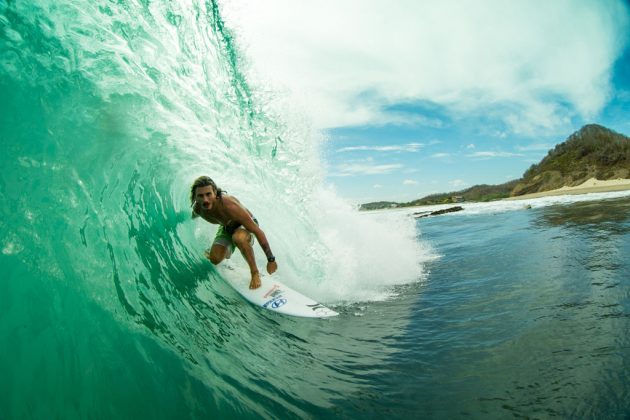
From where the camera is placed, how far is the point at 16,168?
3512 mm

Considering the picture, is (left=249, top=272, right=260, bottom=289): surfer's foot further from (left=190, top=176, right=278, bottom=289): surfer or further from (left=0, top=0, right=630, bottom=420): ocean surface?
(left=0, top=0, right=630, bottom=420): ocean surface

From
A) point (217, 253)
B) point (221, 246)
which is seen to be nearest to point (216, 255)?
point (217, 253)

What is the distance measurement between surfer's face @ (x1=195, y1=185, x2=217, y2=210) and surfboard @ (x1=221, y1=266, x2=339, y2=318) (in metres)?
1.55

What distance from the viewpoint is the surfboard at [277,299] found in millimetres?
5398

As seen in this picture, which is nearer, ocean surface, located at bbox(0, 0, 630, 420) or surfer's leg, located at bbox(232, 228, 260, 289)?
ocean surface, located at bbox(0, 0, 630, 420)

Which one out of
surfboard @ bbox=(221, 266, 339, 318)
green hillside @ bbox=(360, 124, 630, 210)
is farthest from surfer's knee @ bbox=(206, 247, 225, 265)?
green hillside @ bbox=(360, 124, 630, 210)

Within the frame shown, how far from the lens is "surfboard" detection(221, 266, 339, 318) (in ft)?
17.7

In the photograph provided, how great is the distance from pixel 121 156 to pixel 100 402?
3.66 meters

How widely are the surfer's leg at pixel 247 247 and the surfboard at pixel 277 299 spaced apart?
14 cm

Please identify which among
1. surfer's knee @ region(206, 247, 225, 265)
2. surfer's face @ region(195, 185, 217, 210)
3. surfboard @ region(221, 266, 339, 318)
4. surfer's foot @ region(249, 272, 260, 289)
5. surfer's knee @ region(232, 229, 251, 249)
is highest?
surfer's face @ region(195, 185, 217, 210)

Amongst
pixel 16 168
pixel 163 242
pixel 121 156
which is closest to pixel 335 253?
pixel 163 242

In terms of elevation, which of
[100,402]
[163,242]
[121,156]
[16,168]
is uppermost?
[121,156]

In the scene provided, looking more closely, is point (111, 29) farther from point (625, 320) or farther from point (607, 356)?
point (625, 320)

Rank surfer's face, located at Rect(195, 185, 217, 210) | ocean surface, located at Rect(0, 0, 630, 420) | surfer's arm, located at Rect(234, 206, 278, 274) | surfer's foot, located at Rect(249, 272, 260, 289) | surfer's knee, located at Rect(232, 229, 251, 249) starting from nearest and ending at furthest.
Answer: ocean surface, located at Rect(0, 0, 630, 420), surfer's face, located at Rect(195, 185, 217, 210), surfer's arm, located at Rect(234, 206, 278, 274), surfer's knee, located at Rect(232, 229, 251, 249), surfer's foot, located at Rect(249, 272, 260, 289)
